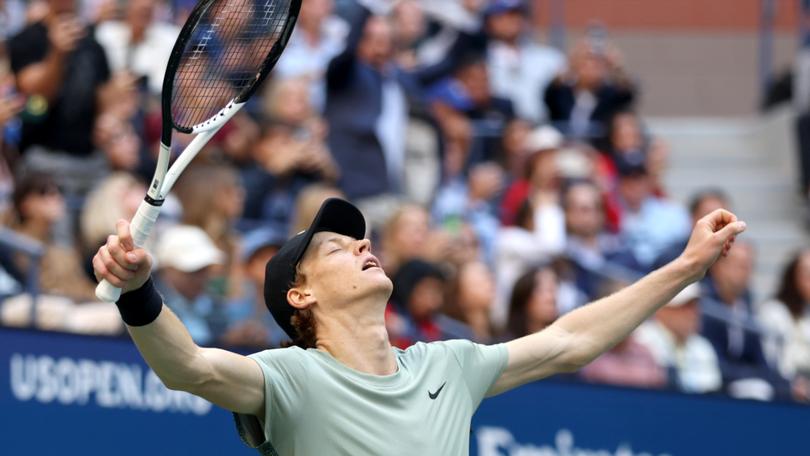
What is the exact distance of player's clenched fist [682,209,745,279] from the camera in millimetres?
4480

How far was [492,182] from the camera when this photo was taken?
10.4 meters

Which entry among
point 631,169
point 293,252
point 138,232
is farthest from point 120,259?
point 631,169

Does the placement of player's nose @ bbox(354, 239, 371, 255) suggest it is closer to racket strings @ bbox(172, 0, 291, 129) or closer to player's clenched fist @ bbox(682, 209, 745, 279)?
racket strings @ bbox(172, 0, 291, 129)

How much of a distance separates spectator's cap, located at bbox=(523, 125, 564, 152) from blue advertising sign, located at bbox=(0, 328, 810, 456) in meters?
3.85

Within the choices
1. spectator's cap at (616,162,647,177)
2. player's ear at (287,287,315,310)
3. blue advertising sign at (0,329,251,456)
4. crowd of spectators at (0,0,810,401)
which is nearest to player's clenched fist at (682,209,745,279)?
player's ear at (287,287,315,310)

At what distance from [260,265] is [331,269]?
3.71m

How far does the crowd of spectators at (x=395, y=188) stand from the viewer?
7918mm

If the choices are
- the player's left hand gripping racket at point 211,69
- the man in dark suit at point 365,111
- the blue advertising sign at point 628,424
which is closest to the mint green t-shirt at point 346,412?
the player's left hand gripping racket at point 211,69

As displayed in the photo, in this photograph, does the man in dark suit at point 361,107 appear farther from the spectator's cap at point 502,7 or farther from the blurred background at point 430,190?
the spectator's cap at point 502,7

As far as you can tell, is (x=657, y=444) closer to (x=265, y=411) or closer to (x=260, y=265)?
(x=260, y=265)

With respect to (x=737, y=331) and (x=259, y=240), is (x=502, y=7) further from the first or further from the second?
(x=259, y=240)

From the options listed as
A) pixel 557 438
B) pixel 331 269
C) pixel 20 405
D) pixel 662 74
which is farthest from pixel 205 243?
pixel 662 74

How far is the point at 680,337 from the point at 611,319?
4124 millimetres

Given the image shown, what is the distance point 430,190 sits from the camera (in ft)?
35.0
